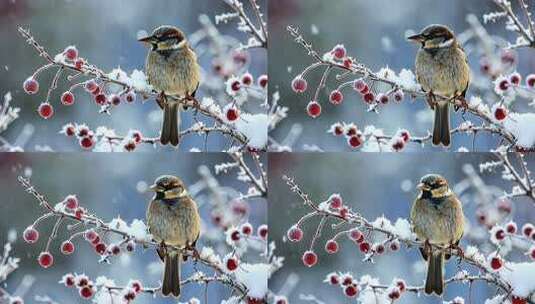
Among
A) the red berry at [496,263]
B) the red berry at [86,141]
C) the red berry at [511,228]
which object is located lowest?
the red berry at [496,263]

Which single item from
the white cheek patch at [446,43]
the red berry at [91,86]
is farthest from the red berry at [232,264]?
the white cheek patch at [446,43]

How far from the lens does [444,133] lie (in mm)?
2295

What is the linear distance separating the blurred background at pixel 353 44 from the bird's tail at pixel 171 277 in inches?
18.0

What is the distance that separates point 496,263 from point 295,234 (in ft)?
1.89

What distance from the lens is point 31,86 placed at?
7.47 ft

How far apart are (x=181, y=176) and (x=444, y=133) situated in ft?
2.50

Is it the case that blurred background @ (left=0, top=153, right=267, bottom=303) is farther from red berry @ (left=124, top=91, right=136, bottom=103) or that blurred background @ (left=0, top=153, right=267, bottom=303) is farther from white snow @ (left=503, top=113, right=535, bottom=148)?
white snow @ (left=503, top=113, right=535, bottom=148)

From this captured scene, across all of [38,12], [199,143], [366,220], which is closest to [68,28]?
[38,12]

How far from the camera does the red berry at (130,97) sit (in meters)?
2.29

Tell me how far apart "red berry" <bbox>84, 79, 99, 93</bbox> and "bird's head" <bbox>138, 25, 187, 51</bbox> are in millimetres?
179

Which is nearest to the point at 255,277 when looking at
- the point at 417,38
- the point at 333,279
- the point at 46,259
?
the point at 333,279

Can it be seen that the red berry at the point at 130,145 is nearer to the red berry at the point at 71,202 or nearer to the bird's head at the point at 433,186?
the red berry at the point at 71,202

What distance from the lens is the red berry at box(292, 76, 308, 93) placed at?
7.52 feet

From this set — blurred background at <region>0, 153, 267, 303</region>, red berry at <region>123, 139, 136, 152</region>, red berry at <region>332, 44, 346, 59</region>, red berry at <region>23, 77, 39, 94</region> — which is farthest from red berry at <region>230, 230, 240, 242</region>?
red berry at <region>23, 77, 39, 94</region>
